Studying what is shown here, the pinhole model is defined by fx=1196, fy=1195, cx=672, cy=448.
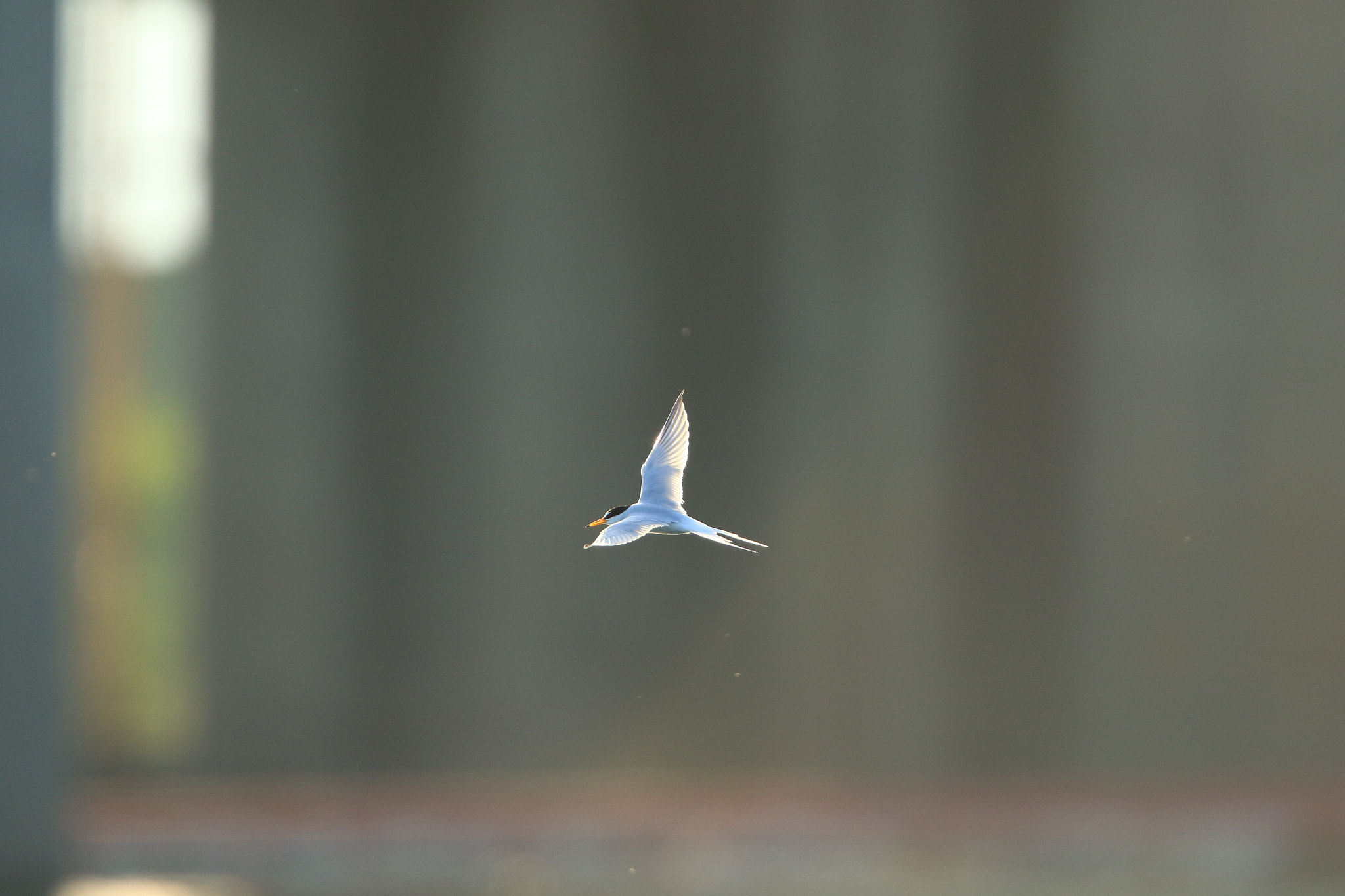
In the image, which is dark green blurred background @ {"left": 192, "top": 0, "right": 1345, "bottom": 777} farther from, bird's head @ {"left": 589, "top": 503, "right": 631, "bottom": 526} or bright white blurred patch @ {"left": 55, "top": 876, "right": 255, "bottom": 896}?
bird's head @ {"left": 589, "top": 503, "right": 631, "bottom": 526}

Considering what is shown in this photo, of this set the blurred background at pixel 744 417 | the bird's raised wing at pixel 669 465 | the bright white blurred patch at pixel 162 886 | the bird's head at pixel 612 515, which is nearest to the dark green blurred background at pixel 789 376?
the blurred background at pixel 744 417

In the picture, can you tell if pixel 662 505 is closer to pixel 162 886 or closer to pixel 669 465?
pixel 669 465

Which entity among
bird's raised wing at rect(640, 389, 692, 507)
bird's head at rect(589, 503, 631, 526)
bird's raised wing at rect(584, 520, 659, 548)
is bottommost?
bird's raised wing at rect(584, 520, 659, 548)

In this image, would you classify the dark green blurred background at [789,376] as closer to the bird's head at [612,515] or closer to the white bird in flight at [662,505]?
the white bird in flight at [662,505]

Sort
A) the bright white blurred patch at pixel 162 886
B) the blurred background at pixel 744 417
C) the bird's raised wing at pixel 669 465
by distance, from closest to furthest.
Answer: the bird's raised wing at pixel 669 465, the bright white blurred patch at pixel 162 886, the blurred background at pixel 744 417

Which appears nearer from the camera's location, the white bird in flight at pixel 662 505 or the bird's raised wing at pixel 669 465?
the white bird in flight at pixel 662 505

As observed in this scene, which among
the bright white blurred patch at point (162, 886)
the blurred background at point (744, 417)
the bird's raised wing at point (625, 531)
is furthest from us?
the blurred background at point (744, 417)

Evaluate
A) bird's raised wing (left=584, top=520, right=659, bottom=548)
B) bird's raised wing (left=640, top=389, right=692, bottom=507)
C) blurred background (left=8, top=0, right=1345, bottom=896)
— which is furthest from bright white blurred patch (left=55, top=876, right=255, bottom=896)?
bird's raised wing (left=584, top=520, right=659, bottom=548)
